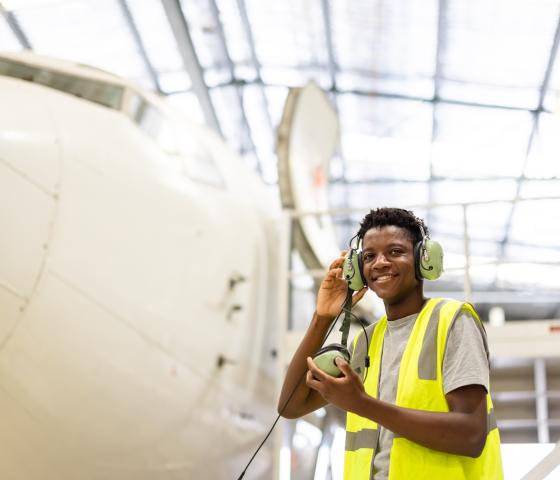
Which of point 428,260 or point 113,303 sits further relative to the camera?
point 113,303

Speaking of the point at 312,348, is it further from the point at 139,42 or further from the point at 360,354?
the point at 139,42

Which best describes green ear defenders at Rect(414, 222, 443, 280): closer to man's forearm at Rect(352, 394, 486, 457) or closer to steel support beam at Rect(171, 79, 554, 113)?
man's forearm at Rect(352, 394, 486, 457)

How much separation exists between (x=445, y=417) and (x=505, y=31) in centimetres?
1512

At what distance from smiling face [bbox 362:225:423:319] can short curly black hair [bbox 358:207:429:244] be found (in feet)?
0.05

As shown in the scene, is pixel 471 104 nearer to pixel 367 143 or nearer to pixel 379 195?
pixel 367 143

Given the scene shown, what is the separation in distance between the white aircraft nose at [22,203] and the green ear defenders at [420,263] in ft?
6.11

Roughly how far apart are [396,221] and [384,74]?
56.1 ft

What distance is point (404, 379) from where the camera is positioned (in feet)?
6.34

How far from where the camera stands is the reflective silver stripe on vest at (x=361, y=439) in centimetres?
198

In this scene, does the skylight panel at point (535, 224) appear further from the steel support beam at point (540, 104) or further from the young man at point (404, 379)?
the young man at point (404, 379)

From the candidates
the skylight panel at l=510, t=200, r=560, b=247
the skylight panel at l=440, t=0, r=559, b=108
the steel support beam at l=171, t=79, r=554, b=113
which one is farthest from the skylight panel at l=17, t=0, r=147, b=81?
the skylight panel at l=510, t=200, r=560, b=247

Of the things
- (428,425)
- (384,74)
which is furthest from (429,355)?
(384,74)

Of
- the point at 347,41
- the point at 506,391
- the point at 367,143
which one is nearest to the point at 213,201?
the point at 506,391

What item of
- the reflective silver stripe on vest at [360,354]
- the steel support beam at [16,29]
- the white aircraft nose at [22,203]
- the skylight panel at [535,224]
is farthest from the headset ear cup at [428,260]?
the skylight panel at [535,224]
